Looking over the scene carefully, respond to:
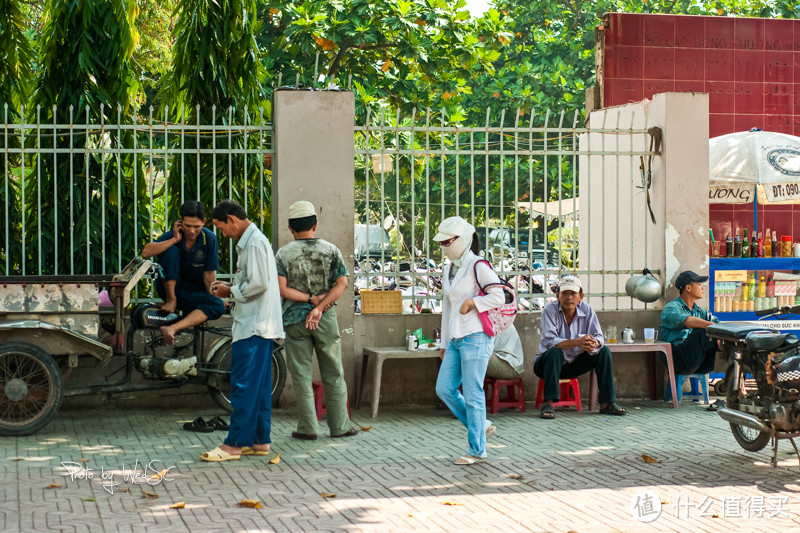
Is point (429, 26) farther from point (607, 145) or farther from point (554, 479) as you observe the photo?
point (554, 479)

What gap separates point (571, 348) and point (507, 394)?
862mm

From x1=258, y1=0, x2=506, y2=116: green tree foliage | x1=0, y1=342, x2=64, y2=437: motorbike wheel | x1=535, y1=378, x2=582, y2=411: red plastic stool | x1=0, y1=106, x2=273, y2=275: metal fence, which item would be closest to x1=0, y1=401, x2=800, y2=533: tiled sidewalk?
x1=0, y1=342, x2=64, y2=437: motorbike wheel

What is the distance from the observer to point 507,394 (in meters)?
9.59

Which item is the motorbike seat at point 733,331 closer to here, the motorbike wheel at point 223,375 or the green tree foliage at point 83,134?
the motorbike wheel at point 223,375

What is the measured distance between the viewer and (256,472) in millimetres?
6566

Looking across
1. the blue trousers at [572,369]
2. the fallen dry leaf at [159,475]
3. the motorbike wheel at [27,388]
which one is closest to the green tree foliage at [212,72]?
the motorbike wheel at [27,388]

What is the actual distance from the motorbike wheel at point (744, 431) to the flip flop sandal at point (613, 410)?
1.70 meters

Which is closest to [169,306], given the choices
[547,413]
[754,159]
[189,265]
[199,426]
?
[189,265]

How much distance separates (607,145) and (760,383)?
19.7 ft

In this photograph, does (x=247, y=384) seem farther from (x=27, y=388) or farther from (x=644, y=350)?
(x=644, y=350)

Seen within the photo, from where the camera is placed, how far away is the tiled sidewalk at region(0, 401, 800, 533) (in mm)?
5383

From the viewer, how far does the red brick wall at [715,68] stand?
1416cm

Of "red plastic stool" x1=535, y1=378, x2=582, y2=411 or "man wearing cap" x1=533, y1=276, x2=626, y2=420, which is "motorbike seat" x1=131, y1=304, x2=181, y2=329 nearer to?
"man wearing cap" x1=533, y1=276, x2=626, y2=420

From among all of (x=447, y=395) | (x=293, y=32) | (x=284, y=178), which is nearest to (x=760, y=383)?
(x=447, y=395)
